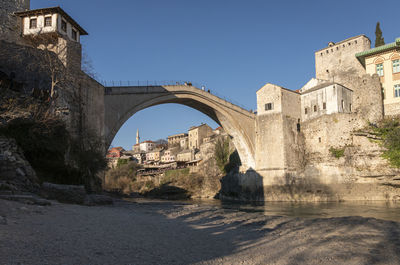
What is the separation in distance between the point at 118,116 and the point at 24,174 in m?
14.1

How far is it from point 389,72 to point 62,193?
32.4 metres

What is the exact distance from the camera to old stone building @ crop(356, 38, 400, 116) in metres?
30.8

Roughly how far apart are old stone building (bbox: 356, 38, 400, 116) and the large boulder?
1194 inches

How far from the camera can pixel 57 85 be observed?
17172mm

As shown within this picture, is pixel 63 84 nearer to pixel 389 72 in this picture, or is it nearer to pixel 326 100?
pixel 326 100

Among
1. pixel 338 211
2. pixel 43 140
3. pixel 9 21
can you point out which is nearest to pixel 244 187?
pixel 338 211

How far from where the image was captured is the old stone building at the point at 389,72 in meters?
30.8

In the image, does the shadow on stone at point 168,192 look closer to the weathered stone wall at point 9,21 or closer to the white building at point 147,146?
the weathered stone wall at point 9,21

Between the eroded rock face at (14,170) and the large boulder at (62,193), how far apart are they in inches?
13.0

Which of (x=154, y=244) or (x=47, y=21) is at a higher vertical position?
(x=47, y=21)

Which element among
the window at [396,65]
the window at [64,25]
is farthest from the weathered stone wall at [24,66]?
the window at [396,65]

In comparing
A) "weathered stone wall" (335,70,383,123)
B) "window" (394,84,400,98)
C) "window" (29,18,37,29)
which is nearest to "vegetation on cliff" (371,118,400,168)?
"weathered stone wall" (335,70,383,123)

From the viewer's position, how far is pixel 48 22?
20328 millimetres

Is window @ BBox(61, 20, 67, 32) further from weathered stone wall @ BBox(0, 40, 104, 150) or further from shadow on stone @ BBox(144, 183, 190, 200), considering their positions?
shadow on stone @ BBox(144, 183, 190, 200)
